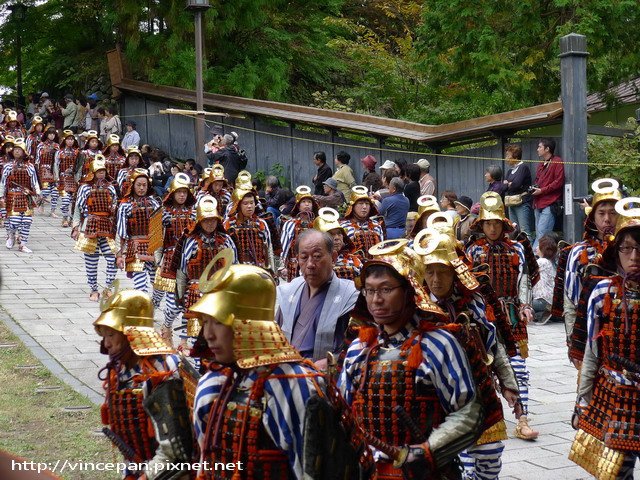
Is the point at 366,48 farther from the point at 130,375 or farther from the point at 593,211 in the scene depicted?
the point at 130,375

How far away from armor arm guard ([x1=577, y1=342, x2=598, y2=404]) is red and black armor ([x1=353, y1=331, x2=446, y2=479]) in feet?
5.23

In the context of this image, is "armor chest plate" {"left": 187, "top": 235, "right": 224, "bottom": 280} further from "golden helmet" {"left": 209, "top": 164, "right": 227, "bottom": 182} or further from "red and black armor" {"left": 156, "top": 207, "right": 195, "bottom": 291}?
"golden helmet" {"left": 209, "top": 164, "right": 227, "bottom": 182}

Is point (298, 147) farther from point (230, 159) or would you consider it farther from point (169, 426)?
point (169, 426)

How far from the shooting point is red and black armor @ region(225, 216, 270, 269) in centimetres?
1269

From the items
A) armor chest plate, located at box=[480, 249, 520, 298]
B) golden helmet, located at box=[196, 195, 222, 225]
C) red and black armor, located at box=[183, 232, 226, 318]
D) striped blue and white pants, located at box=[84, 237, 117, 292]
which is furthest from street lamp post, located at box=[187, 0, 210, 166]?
armor chest plate, located at box=[480, 249, 520, 298]

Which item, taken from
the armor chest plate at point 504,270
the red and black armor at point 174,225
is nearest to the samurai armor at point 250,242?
the red and black armor at point 174,225

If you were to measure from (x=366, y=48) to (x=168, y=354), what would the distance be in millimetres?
20738

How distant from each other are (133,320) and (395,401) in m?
1.82

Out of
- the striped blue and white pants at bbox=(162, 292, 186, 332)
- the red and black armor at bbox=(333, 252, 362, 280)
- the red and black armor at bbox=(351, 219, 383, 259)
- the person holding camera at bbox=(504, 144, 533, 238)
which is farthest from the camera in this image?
the person holding camera at bbox=(504, 144, 533, 238)

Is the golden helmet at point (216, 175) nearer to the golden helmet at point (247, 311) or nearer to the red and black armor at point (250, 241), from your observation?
the red and black armor at point (250, 241)

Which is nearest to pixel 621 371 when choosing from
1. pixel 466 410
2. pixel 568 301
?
pixel 466 410

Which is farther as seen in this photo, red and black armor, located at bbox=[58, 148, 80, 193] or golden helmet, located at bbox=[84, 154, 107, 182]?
red and black armor, located at bbox=[58, 148, 80, 193]

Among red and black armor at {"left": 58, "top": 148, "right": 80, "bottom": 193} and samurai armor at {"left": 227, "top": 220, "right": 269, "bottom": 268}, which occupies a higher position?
red and black armor at {"left": 58, "top": 148, "right": 80, "bottom": 193}

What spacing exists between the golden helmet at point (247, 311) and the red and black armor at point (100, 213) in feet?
44.6
